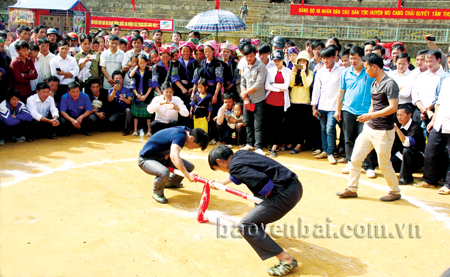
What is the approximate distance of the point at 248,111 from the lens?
791 centimetres

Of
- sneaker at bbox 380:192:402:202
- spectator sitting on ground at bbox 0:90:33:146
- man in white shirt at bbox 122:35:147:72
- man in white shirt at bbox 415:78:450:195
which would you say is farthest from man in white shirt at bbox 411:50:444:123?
spectator sitting on ground at bbox 0:90:33:146

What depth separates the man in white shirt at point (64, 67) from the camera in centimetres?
855

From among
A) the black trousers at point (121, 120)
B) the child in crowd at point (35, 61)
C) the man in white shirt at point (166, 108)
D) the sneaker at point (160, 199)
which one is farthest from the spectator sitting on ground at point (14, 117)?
the sneaker at point (160, 199)

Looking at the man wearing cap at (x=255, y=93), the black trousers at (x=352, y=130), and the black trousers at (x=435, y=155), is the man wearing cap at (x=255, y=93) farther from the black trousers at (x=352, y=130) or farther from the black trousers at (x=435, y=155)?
the black trousers at (x=435, y=155)

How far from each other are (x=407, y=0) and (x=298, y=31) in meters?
9.07

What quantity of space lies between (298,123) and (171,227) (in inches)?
172

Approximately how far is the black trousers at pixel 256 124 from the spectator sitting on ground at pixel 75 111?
3615mm

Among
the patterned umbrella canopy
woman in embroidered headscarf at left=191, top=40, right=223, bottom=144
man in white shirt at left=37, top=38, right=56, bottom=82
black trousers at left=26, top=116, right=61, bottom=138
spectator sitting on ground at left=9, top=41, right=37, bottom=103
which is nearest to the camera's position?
spectator sitting on ground at left=9, top=41, right=37, bottom=103

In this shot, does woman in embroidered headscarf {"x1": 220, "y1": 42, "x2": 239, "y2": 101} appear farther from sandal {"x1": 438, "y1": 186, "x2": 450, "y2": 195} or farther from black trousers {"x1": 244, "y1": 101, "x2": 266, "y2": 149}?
sandal {"x1": 438, "y1": 186, "x2": 450, "y2": 195}

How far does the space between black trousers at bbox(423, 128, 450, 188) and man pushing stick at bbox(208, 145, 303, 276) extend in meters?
3.41

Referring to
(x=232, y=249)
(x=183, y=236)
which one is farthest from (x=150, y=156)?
(x=232, y=249)

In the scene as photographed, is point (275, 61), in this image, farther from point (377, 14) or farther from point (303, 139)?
point (377, 14)

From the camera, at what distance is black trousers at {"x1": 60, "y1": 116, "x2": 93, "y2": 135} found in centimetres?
846

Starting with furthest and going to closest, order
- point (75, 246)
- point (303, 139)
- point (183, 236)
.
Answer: point (303, 139), point (183, 236), point (75, 246)
